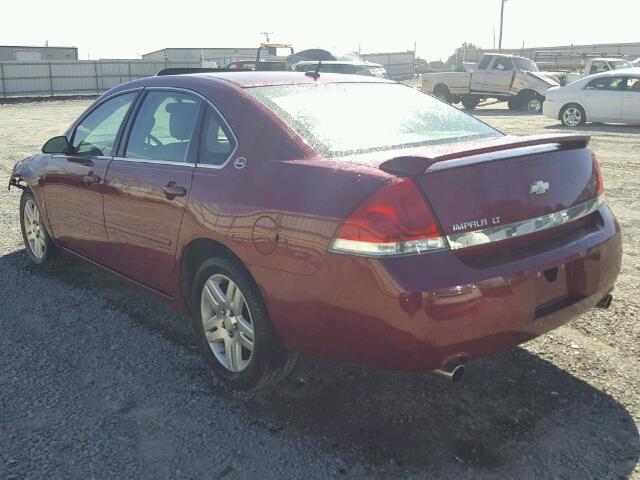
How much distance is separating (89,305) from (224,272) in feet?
6.13

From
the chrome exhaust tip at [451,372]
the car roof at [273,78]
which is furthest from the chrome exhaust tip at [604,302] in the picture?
the car roof at [273,78]

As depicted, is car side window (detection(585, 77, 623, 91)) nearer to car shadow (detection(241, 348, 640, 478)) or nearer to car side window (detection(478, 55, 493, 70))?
car side window (detection(478, 55, 493, 70))

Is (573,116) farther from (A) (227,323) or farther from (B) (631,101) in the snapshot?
(A) (227,323)

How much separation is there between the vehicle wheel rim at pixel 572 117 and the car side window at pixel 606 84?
0.63 m

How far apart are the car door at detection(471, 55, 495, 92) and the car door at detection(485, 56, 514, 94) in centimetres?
14

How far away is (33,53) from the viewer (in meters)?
49.8

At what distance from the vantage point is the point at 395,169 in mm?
2717

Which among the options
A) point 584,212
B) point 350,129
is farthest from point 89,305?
point 584,212

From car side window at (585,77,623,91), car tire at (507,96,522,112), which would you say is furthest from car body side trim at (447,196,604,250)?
car tire at (507,96,522,112)

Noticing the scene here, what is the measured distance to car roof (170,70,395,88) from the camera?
3725 millimetres

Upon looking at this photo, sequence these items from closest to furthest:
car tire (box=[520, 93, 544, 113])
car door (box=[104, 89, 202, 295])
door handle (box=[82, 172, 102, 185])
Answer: car door (box=[104, 89, 202, 295]) → door handle (box=[82, 172, 102, 185]) → car tire (box=[520, 93, 544, 113])

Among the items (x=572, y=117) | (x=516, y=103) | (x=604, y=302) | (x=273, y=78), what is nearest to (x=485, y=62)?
(x=516, y=103)

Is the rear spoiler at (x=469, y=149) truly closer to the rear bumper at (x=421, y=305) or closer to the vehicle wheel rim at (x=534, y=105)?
the rear bumper at (x=421, y=305)

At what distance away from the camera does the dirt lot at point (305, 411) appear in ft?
9.11
